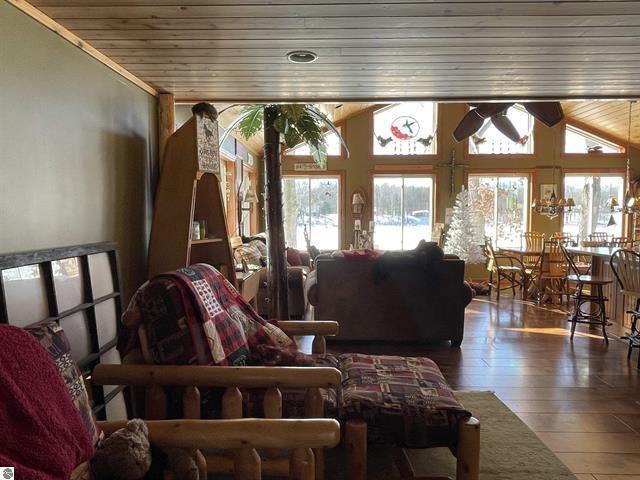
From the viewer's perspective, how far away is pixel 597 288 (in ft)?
15.6

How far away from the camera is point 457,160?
9.14 m

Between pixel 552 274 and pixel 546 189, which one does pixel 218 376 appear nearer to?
pixel 552 274

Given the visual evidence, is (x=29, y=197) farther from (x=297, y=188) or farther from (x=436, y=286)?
(x=297, y=188)

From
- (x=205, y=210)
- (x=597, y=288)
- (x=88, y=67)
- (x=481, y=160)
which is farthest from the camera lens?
(x=481, y=160)

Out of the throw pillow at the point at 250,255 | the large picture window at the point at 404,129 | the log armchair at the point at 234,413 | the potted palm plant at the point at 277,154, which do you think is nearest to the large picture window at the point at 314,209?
the large picture window at the point at 404,129

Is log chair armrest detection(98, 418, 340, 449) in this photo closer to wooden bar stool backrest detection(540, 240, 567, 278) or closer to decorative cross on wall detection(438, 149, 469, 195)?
wooden bar stool backrest detection(540, 240, 567, 278)

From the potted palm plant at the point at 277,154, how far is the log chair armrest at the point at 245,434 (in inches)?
117

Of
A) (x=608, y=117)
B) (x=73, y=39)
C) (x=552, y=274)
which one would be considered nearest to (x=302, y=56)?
(x=73, y=39)

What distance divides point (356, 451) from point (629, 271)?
3271 mm

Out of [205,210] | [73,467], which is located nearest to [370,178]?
[205,210]

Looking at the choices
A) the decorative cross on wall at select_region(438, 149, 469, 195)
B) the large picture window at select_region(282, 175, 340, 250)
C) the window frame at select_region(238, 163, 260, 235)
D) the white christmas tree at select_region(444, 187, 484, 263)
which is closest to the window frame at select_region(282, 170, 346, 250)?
the large picture window at select_region(282, 175, 340, 250)

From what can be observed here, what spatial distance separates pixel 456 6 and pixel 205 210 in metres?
2.07

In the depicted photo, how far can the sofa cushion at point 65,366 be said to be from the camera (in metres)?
1.27

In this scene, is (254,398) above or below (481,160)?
below
